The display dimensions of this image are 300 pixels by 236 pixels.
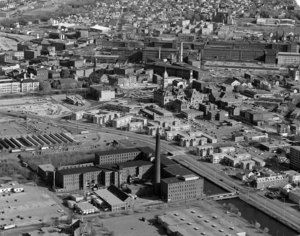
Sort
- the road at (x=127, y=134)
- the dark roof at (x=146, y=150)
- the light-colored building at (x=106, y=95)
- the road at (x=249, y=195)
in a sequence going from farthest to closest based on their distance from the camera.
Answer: the light-colored building at (x=106, y=95) < the road at (x=127, y=134) < the dark roof at (x=146, y=150) < the road at (x=249, y=195)

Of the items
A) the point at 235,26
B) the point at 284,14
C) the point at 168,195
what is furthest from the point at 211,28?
the point at 168,195

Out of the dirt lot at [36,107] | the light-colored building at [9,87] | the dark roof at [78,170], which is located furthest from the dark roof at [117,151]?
the light-colored building at [9,87]

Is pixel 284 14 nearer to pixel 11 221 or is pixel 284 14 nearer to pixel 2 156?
pixel 2 156

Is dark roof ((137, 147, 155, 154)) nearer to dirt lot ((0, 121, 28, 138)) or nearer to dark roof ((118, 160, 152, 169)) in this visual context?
dark roof ((118, 160, 152, 169))

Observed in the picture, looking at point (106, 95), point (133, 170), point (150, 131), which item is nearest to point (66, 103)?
point (106, 95)

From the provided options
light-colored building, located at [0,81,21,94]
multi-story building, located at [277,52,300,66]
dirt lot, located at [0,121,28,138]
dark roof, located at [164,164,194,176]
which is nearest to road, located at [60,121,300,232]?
dark roof, located at [164,164,194,176]

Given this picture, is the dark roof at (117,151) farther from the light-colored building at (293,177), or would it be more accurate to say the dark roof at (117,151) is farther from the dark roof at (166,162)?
the light-colored building at (293,177)
